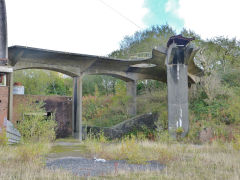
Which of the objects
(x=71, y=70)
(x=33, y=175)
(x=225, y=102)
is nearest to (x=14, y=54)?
(x=71, y=70)

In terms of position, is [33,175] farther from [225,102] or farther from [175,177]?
[225,102]

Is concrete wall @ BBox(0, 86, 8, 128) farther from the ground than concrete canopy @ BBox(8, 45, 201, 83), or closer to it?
closer to it

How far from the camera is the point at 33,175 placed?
604cm

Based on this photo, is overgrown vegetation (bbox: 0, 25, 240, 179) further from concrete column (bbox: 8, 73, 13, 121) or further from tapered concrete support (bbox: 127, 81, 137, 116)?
concrete column (bbox: 8, 73, 13, 121)

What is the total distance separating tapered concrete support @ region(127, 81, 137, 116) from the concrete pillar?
24.1 feet

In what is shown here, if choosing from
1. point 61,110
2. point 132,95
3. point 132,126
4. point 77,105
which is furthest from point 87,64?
point 132,95

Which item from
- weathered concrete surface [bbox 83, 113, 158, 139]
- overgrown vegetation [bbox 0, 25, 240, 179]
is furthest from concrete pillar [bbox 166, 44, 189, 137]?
weathered concrete surface [bbox 83, 113, 158, 139]

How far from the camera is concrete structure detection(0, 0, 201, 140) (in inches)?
612

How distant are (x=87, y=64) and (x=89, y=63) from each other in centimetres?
19

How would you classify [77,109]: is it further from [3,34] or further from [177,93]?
[3,34]

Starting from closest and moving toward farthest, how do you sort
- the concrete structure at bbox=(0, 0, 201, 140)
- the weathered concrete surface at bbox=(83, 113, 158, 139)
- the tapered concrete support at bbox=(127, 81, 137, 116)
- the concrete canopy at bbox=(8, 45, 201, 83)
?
the concrete structure at bbox=(0, 0, 201, 140) < the concrete canopy at bbox=(8, 45, 201, 83) < the weathered concrete surface at bbox=(83, 113, 158, 139) < the tapered concrete support at bbox=(127, 81, 137, 116)

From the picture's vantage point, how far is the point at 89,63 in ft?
62.8

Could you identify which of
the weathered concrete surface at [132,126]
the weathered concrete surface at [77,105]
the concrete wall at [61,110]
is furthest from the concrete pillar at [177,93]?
the concrete wall at [61,110]

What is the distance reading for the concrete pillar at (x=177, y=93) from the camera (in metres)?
16.1
